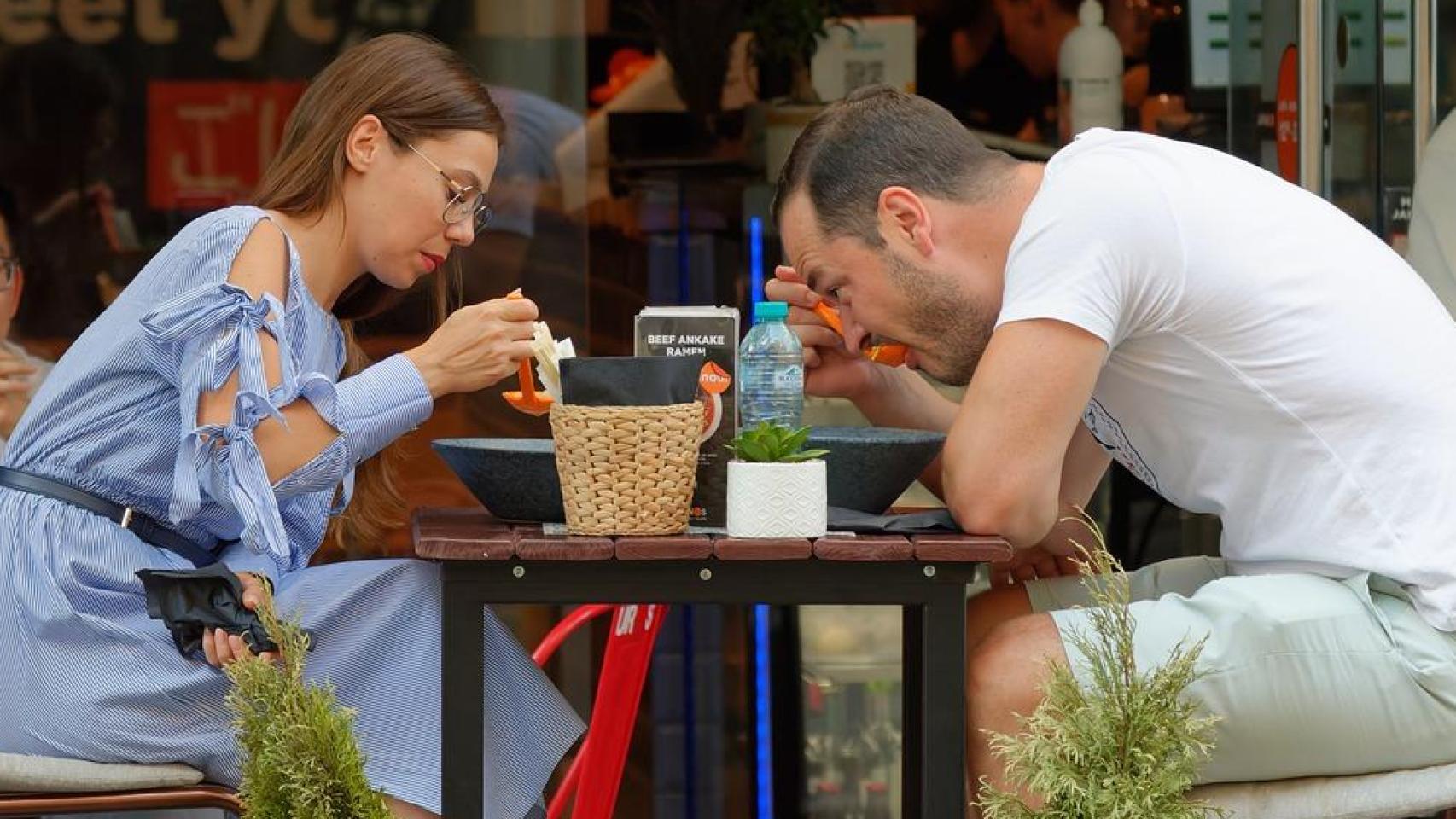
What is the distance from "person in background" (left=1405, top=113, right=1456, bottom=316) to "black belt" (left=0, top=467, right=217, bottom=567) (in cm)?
236

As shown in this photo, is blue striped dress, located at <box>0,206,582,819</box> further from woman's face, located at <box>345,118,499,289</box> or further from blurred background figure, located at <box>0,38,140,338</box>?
blurred background figure, located at <box>0,38,140,338</box>

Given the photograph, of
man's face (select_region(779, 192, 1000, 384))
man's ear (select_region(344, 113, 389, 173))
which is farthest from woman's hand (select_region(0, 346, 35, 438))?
man's face (select_region(779, 192, 1000, 384))

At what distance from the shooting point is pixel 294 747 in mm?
2088

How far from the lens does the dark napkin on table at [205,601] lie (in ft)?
7.61

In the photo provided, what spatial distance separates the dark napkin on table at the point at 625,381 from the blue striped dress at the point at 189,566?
0.97 ft

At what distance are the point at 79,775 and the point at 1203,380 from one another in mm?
1353

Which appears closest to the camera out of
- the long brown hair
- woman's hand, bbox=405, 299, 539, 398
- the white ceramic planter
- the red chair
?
the white ceramic planter

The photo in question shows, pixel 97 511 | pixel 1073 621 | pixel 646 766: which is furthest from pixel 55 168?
pixel 1073 621

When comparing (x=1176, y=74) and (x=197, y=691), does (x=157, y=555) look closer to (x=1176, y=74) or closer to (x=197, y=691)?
(x=197, y=691)

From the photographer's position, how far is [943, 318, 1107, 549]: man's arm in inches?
89.6

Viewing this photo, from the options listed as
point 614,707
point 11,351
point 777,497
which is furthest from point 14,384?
point 777,497

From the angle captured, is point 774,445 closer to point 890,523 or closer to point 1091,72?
point 890,523

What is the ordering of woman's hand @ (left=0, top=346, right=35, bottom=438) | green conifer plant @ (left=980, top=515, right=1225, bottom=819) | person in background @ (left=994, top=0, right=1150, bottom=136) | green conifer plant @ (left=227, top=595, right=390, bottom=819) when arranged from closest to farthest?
green conifer plant @ (left=980, top=515, right=1225, bottom=819), green conifer plant @ (left=227, top=595, right=390, bottom=819), woman's hand @ (left=0, top=346, right=35, bottom=438), person in background @ (left=994, top=0, right=1150, bottom=136)

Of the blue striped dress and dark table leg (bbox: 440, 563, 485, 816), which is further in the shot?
the blue striped dress
